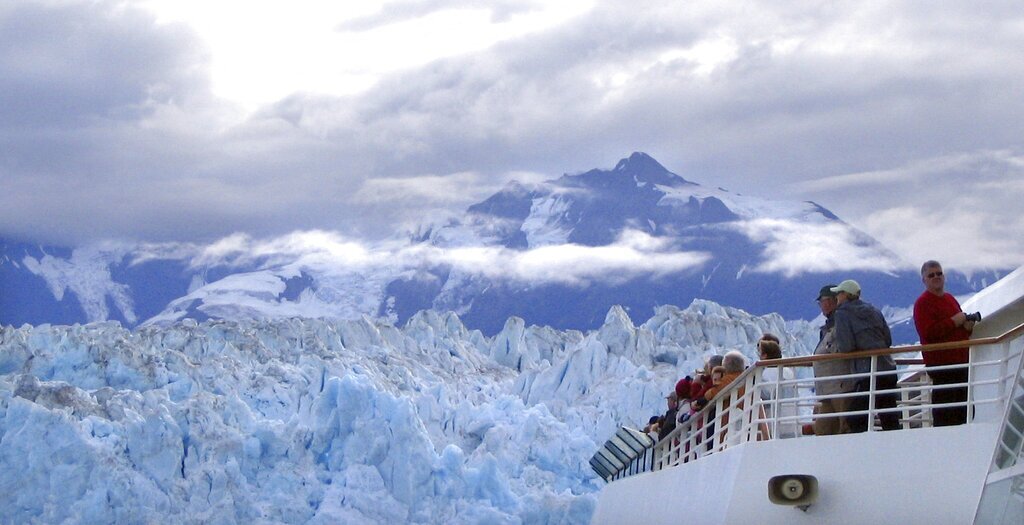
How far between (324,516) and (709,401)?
22872mm

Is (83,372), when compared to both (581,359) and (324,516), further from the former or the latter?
(581,359)

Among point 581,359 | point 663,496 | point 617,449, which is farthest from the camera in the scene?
point 581,359

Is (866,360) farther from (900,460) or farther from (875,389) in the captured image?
(900,460)

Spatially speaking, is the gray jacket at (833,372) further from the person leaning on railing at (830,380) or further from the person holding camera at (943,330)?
the person holding camera at (943,330)

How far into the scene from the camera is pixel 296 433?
3100 cm

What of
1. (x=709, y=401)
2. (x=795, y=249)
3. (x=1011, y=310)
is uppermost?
(x=795, y=249)

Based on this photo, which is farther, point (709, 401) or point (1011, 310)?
point (709, 401)

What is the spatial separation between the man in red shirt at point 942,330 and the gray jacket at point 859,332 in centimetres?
22

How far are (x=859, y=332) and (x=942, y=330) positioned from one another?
441 mm

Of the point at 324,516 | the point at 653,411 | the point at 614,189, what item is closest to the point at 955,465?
the point at 324,516

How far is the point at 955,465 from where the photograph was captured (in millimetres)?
6328

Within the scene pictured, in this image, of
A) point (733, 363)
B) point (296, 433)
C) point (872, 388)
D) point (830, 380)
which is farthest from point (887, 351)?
point (296, 433)

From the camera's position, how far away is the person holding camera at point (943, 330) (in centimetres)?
663

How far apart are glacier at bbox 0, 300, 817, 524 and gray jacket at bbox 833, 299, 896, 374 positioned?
2362 centimetres
